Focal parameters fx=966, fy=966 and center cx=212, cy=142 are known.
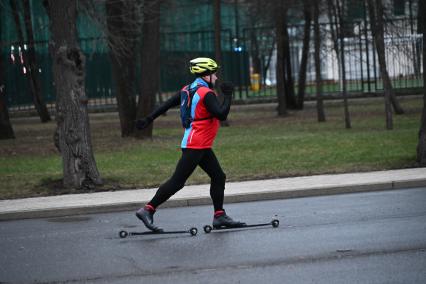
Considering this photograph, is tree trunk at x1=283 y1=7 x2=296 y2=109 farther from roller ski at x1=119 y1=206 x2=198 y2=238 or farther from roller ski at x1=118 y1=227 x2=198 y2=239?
roller ski at x1=118 y1=227 x2=198 y2=239

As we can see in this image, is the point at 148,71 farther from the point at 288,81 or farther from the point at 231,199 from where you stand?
the point at 288,81

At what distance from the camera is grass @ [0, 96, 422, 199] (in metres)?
16.6

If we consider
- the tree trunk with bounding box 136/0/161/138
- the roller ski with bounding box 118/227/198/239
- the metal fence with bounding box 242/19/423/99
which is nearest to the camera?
the roller ski with bounding box 118/227/198/239

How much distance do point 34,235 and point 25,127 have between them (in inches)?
855

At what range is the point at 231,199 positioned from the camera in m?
14.1

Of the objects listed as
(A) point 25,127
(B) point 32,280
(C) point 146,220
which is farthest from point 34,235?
(A) point 25,127

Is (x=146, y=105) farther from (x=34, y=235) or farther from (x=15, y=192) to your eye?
(x=34, y=235)

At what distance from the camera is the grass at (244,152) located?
16.6m

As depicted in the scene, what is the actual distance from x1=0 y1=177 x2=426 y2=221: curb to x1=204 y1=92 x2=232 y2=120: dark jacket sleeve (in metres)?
3.66

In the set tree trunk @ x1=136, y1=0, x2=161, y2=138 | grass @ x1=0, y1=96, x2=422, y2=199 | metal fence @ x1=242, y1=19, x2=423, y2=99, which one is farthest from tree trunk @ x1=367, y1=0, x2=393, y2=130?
tree trunk @ x1=136, y1=0, x2=161, y2=138

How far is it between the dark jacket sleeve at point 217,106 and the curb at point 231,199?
366cm

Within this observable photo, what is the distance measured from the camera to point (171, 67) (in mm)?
38938

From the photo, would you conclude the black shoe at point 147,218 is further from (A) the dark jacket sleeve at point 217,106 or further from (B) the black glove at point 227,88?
(B) the black glove at point 227,88

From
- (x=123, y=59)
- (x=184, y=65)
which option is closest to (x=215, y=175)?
(x=123, y=59)
